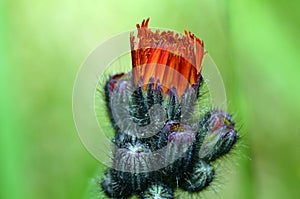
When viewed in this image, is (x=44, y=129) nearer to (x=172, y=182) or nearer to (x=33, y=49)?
(x=33, y=49)

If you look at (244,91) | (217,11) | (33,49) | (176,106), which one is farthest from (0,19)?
(176,106)

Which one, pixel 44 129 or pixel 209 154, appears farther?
pixel 44 129

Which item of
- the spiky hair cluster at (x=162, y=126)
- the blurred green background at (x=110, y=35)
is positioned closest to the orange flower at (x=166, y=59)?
the spiky hair cluster at (x=162, y=126)

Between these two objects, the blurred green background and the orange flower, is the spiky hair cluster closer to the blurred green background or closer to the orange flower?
the orange flower

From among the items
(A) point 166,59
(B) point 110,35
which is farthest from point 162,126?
(B) point 110,35

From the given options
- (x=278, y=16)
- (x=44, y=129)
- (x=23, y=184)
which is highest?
(x=278, y=16)

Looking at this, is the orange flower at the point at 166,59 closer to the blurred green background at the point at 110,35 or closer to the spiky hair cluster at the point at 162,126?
the spiky hair cluster at the point at 162,126

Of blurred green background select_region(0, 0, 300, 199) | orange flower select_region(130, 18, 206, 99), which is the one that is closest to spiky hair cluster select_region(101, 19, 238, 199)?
orange flower select_region(130, 18, 206, 99)
